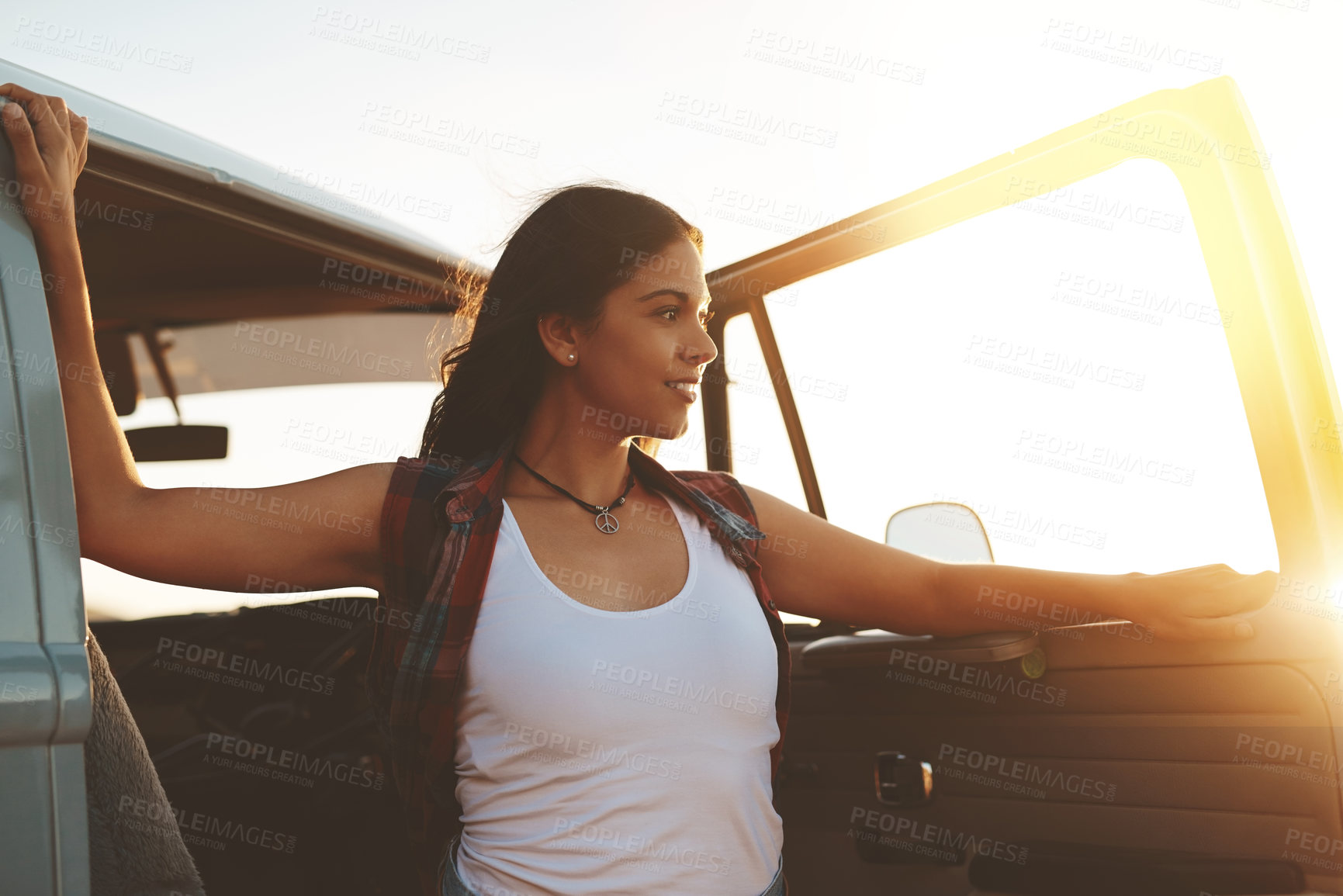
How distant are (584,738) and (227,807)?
1852 millimetres

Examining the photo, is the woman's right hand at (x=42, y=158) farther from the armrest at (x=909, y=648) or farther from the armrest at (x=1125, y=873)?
the armrest at (x=1125, y=873)

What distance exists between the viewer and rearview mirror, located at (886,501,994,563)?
200 cm

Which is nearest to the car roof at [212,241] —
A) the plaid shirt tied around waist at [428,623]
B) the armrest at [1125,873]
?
the plaid shirt tied around waist at [428,623]

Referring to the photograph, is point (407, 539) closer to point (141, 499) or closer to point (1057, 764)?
point (141, 499)

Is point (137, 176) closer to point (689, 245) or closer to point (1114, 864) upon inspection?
point (689, 245)

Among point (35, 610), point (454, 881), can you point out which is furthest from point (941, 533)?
point (35, 610)

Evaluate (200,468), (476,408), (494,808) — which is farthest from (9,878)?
(200,468)

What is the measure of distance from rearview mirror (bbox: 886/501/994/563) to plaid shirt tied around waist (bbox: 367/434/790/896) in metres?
0.84

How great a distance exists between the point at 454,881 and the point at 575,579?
21.0 inches

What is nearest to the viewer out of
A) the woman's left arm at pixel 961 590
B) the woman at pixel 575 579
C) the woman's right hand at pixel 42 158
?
the woman's right hand at pixel 42 158

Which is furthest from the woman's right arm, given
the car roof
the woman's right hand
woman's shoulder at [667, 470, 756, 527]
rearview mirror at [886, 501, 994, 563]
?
rearview mirror at [886, 501, 994, 563]

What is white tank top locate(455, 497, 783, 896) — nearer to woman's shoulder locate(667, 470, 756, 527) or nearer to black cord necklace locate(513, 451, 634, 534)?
black cord necklace locate(513, 451, 634, 534)

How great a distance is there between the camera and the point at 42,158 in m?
1.17

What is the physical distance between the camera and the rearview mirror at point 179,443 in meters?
2.64
